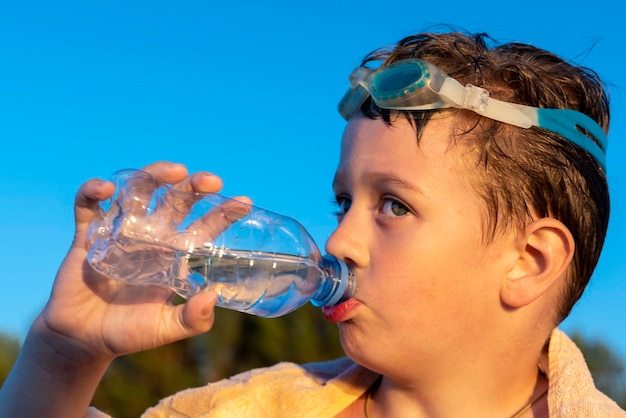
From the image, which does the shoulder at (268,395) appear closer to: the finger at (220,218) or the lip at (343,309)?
the lip at (343,309)

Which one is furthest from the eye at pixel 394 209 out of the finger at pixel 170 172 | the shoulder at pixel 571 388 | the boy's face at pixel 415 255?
the shoulder at pixel 571 388

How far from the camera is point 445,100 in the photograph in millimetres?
2906

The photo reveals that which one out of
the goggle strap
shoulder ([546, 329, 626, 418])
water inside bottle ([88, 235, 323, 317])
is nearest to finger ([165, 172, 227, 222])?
water inside bottle ([88, 235, 323, 317])

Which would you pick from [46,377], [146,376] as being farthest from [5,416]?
[146,376]

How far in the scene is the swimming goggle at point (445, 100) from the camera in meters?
2.91

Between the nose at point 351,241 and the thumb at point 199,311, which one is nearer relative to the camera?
the thumb at point 199,311

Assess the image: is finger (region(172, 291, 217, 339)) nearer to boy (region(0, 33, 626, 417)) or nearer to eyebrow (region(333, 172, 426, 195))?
boy (region(0, 33, 626, 417))

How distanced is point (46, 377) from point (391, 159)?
1410 millimetres

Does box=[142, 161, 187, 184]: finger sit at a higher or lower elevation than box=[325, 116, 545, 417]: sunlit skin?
higher

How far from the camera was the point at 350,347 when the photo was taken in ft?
9.30

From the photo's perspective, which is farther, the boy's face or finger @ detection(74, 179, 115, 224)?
the boy's face

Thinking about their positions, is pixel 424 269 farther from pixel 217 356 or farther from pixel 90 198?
pixel 217 356

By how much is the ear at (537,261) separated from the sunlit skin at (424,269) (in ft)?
0.12

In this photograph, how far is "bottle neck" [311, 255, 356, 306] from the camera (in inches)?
109
